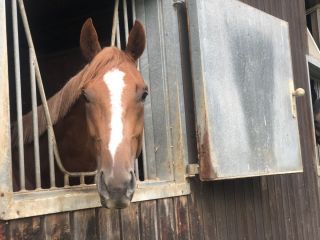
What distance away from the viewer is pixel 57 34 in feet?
15.8

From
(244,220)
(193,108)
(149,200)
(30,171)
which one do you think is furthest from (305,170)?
(30,171)

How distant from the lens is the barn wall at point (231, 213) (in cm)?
209

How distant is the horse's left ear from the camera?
2.32m

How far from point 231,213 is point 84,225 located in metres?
1.38

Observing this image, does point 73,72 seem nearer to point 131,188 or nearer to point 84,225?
point 84,225

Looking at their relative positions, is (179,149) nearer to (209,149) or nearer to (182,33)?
(209,149)

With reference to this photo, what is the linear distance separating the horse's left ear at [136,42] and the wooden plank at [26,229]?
941 mm

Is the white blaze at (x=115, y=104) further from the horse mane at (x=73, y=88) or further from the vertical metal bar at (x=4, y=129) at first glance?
the vertical metal bar at (x=4, y=129)

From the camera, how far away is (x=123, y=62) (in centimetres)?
212

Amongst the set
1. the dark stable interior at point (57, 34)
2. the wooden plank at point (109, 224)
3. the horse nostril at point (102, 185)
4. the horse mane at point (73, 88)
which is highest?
the dark stable interior at point (57, 34)

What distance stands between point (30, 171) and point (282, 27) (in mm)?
2200

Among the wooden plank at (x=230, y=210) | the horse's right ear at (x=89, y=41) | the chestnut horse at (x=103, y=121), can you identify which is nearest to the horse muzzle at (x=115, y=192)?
the chestnut horse at (x=103, y=121)

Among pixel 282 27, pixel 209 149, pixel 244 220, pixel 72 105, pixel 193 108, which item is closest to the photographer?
pixel 72 105

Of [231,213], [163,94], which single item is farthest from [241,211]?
[163,94]
